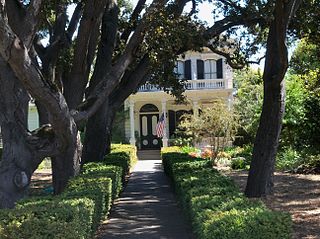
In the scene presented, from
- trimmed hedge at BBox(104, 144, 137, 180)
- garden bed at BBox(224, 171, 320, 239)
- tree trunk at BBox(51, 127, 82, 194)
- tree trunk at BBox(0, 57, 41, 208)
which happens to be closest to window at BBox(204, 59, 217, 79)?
trimmed hedge at BBox(104, 144, 137, 180)

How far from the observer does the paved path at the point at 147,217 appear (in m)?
9.23


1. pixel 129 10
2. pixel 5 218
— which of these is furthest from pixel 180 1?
pixel 5 218

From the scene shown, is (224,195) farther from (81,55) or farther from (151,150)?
(151,150)

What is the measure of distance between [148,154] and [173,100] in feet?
14.8

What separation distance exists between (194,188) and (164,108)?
28.6 meters

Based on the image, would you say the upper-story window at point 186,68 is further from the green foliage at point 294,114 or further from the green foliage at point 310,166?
the green foliage at point 310,166

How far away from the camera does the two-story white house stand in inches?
1476

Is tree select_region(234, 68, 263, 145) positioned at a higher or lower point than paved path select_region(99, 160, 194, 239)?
higher

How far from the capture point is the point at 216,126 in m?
24.4

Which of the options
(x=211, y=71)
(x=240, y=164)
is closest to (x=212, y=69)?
(x=211, y=71)

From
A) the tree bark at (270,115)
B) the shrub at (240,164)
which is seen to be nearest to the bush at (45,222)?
the tree bark at (270,115)

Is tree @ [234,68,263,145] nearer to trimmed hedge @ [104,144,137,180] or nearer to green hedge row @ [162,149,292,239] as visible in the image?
trimmed hedge @ [104,144,137,180]

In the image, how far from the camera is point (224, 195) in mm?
7578

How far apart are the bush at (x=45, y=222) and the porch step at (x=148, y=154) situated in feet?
95.3
